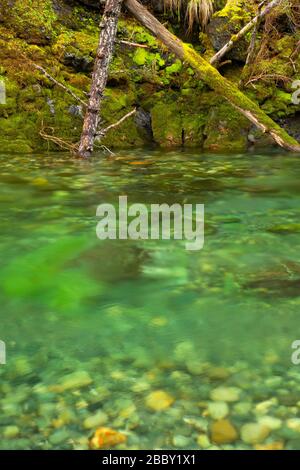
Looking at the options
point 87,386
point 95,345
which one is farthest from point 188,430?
point 95,345

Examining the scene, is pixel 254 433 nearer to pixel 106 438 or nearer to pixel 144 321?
pixel 106 438

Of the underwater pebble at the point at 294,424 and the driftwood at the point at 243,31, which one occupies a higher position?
the driftwood at the point at 243,31

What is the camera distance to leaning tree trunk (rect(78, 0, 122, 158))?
24.3 feet

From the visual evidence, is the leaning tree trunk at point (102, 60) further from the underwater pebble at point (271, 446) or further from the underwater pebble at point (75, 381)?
the underwater pebble at point (271, 446)

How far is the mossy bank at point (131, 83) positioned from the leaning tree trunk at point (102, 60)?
140 cm

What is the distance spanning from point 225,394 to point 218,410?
4.2 inches

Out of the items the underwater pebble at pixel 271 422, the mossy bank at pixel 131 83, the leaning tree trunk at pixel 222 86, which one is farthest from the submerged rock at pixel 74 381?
the mossy bank at pixel 131 83

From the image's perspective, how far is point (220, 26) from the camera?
34.4 ft

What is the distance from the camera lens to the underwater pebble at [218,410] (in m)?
1.81

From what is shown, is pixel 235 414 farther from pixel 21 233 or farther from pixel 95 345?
pixel 21 233

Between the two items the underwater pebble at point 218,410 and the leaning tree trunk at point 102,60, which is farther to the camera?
the leaning tree trunk at point 102,60

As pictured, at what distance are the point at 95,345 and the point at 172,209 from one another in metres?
2.72

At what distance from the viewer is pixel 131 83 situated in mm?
10219
